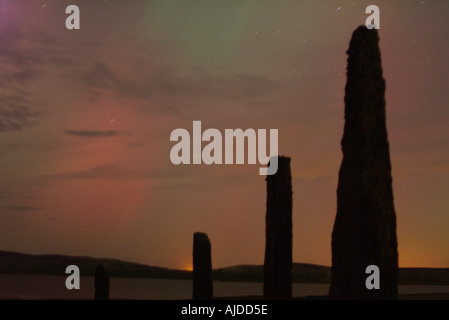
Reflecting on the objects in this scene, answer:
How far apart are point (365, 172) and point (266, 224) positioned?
4496 mm

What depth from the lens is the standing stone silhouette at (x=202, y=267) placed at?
1413 centimetres

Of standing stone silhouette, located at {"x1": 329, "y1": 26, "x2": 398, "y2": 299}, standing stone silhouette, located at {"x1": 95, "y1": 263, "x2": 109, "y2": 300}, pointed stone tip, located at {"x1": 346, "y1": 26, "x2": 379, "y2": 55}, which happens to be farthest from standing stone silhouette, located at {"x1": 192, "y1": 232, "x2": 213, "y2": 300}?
pointed stone tip, located at {"x1": 346, "y1": 26, "x2": 379, "y2": 55}

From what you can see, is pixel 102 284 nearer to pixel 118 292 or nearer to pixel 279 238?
pixel 279 238

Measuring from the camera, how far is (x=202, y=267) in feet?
46.8

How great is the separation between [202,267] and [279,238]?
244 centimetres

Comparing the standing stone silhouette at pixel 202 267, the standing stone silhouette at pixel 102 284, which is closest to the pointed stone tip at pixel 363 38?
the standing stone silhouette at pixel 202 267

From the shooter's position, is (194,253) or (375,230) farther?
(194,253)

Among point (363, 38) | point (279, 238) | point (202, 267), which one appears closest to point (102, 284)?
point (202, 267)

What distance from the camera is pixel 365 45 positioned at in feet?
29.5

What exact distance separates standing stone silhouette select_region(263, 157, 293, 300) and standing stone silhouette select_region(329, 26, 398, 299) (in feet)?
12.4

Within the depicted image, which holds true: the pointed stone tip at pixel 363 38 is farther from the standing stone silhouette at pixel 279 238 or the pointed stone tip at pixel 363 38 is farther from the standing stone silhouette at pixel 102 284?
the standing stone silhouette at pixel 102 284
